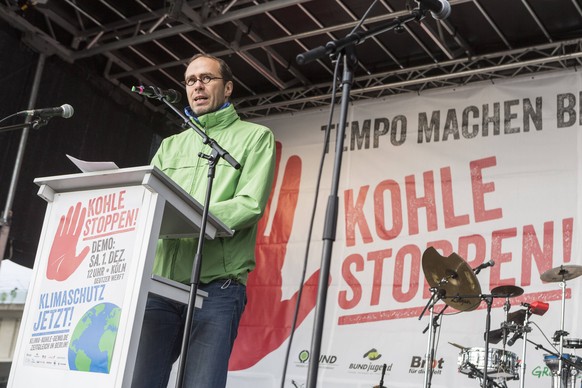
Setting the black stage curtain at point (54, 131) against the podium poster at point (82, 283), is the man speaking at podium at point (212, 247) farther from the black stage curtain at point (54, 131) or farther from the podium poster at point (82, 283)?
the black stage curtain at point (54, 131)

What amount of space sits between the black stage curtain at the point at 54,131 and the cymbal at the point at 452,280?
3.97 metres

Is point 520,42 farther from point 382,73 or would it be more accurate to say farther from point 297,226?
point 297,226

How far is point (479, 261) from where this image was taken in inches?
270

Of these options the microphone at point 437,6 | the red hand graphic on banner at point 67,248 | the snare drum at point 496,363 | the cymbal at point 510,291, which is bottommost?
the red hand graphic on banner at point 67,248

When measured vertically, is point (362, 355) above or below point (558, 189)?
below

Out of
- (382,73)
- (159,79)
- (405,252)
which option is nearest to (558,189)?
(405,252)

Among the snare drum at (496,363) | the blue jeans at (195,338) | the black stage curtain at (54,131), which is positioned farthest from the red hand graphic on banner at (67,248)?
the black stage curtain at (54,131)

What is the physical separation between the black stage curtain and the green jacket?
16.2 feet

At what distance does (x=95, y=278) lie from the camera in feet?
6.48

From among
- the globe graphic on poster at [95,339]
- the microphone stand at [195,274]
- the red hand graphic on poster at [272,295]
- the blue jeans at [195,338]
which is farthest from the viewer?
the red hand graphic on poster at [272,295]

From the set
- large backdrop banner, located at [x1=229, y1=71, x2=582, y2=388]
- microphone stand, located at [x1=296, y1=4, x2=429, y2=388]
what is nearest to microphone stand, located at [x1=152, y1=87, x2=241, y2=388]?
microphone stand, located at [x1=296, y1=4, x2=429, y2=388]

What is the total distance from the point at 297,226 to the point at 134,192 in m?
6.10

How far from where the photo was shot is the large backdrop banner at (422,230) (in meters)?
6.61

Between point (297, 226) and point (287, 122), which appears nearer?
point (297, 226)
